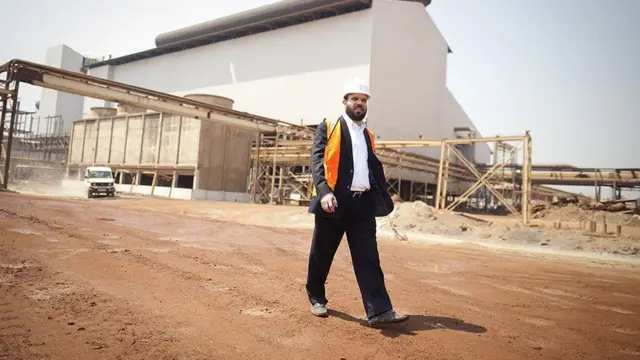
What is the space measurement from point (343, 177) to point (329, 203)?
0.99ft

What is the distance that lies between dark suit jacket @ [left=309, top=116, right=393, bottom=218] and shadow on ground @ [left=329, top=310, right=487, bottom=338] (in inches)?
34.1

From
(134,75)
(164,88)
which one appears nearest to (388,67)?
(164,88)

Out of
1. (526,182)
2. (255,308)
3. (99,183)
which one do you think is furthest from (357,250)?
(99,183)

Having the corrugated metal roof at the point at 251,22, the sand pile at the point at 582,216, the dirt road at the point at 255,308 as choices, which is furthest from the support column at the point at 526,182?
the corrugated metal roof at the point at 251,22

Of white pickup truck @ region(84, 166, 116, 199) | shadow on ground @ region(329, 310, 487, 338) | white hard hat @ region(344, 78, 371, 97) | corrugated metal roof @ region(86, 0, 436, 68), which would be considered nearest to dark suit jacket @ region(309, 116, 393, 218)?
white hard hat @ region(344, 78, 371, 97)

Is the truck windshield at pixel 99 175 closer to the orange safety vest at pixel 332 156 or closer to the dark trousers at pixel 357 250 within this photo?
the dark trousers at pixel 357 250

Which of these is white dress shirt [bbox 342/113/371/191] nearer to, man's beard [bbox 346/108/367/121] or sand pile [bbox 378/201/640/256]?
man's beard [bbox 346/108/367/121]

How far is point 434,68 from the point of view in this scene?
37.9 m

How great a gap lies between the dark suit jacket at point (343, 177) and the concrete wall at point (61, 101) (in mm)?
60322

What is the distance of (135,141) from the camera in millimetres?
31094

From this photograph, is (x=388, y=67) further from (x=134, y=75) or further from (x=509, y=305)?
(x=134, y=75)

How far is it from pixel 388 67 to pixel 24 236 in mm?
29941

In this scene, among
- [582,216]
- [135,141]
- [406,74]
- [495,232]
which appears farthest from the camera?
[406,74]

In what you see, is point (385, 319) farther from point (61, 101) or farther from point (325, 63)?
point (61, 101)
